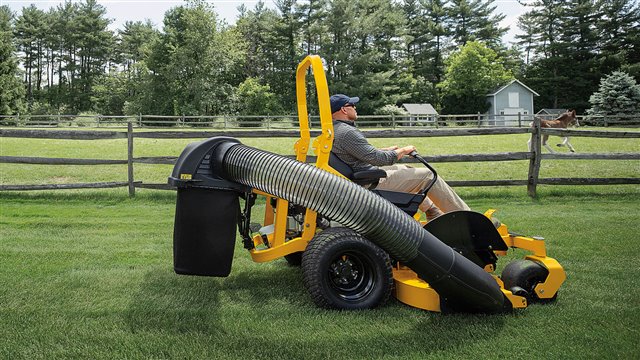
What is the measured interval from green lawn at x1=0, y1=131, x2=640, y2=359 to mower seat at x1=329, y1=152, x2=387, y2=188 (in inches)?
35.8

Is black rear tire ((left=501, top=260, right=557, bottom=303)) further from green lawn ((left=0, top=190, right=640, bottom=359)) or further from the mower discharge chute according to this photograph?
green lawn ((left=0, top=190, right=640, bottom=359))

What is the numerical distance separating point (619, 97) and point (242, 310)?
39.1 m

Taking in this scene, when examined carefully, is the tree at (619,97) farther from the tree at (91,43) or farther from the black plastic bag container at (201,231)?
the tree at (91,43)

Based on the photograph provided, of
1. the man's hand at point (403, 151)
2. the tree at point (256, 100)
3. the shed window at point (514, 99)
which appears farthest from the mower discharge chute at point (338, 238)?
the shed window at point (514, 99)

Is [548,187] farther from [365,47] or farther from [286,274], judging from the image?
[365,47]

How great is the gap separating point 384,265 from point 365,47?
46.1 m

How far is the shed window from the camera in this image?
50250mm

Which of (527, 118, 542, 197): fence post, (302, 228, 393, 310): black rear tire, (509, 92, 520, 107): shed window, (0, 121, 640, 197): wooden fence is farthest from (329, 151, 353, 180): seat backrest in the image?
(509, 92, 520, 107): shed window

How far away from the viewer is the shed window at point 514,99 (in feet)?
165

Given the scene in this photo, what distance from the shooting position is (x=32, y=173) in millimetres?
12906

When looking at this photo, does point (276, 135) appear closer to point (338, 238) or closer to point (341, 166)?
point (341, 166)

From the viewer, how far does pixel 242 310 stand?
3.88 m

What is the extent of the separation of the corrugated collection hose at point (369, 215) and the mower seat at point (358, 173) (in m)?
0.73

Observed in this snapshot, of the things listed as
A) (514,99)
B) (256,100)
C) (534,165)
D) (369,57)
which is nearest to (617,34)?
(514,99)
